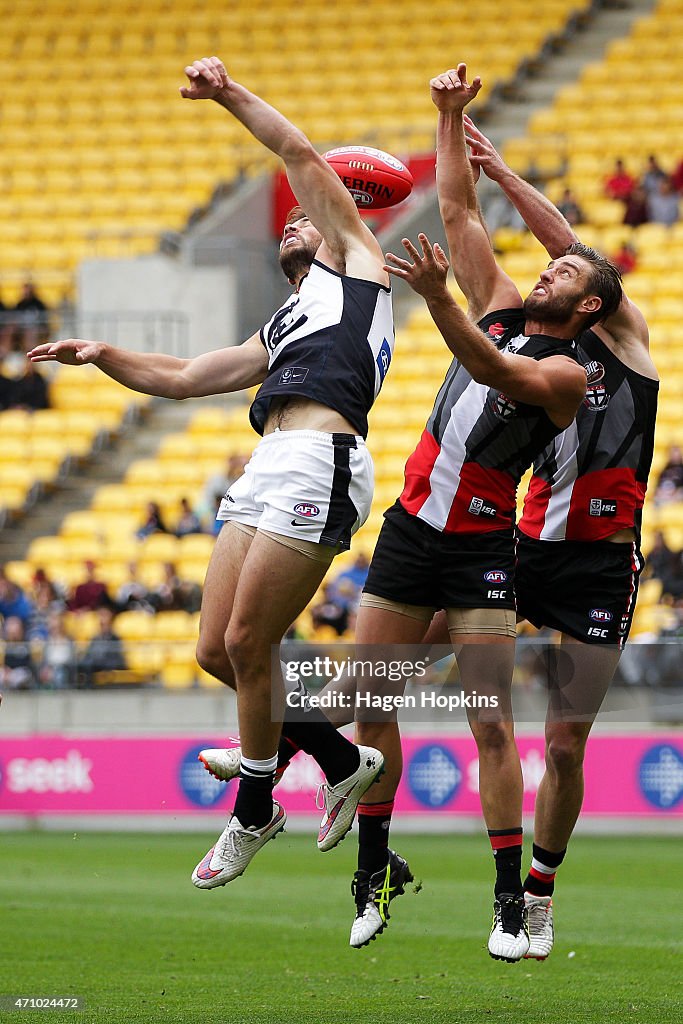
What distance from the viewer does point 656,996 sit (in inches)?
291

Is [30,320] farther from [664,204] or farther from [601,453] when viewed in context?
[601,453]

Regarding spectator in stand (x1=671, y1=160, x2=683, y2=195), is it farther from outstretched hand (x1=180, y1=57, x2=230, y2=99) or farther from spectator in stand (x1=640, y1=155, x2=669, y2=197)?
outstretched hand (x1=180, y1=57, x2=230, y2=99)

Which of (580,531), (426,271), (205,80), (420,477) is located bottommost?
(580,531)

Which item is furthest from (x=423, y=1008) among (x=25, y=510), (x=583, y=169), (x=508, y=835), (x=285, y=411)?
(x=583, y=169)

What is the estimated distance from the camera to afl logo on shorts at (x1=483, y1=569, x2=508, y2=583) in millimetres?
6789

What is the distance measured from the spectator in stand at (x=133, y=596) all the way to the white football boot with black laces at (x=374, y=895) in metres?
9.29

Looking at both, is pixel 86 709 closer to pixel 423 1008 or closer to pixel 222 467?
pixel 222 467

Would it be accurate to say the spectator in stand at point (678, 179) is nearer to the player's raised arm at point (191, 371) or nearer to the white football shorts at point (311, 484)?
the player's raised arm at point (191, 371)

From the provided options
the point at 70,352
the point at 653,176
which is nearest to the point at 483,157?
the point at 70,352

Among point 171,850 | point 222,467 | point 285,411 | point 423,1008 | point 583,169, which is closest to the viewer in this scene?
point 285,411

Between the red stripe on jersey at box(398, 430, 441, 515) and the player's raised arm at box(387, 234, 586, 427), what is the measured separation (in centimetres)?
59

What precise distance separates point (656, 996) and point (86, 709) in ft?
26.1

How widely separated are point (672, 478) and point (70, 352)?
32.3 feet

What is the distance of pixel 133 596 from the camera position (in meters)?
16.4
